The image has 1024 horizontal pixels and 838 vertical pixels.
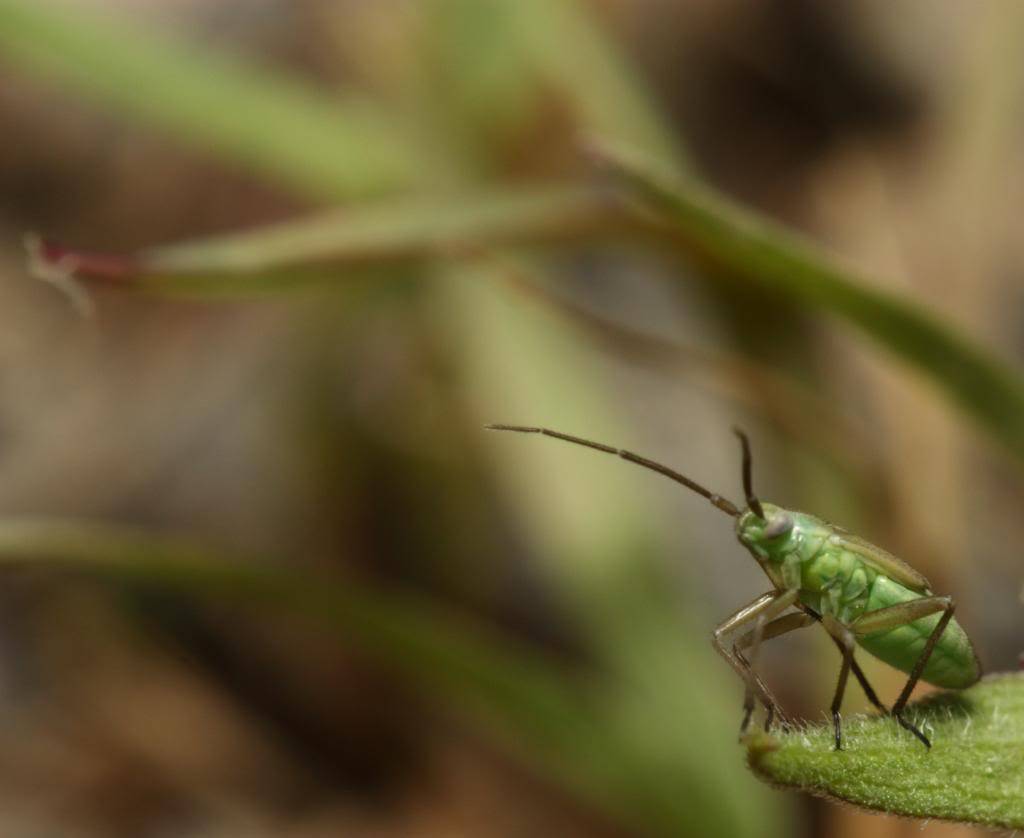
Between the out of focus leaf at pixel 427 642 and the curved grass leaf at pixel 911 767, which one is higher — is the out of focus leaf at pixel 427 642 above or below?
above

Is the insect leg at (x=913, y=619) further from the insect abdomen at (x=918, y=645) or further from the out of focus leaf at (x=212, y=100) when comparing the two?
the out of focus leaf at (x=212, y=100)

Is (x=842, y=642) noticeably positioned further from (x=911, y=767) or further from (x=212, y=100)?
(x=212, y=100)

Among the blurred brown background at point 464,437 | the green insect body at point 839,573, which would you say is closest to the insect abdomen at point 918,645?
the green insect body at point 839,573

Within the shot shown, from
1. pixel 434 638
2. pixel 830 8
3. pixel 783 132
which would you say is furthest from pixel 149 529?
pixel 830 8

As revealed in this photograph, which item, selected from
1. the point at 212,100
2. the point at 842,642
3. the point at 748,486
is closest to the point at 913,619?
the point at 842,642

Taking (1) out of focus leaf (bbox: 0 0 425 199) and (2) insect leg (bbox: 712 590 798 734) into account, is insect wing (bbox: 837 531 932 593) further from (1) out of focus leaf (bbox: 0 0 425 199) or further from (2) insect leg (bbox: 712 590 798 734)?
(1) out of focus leaf (bbox: 0 0 425 199)
